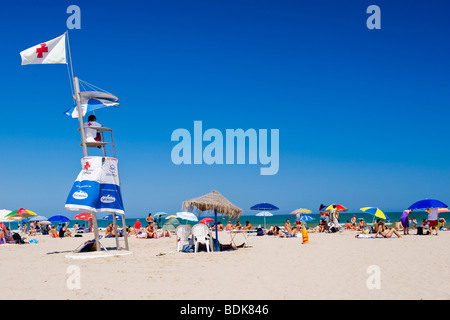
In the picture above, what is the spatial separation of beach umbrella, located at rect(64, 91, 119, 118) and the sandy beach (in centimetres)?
436

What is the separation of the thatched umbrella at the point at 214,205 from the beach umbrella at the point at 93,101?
3.95 m

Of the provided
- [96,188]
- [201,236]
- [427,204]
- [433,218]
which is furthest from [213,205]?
[433,218]

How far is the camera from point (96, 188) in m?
11.6

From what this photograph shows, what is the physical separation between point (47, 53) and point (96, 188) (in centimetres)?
407

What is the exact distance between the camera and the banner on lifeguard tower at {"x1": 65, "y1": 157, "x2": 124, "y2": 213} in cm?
1146

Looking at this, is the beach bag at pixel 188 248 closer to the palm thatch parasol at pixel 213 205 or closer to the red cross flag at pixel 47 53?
the palm thatch parasol at pixel 213 205

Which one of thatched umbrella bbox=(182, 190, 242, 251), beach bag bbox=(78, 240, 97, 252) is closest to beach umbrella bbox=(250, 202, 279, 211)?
thatched umbrella bbox=(182, 190, 242, 251)

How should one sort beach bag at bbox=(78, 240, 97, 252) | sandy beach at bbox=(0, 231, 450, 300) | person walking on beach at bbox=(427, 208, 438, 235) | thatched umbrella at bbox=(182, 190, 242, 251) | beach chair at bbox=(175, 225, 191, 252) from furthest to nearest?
1. person walking on beach at bbox=(427, 208, 438, 235)
2. beach chair at bbox=(175, 225, 191, 252)
3. thatched umbrella at bbox=(182, 190, 242, 251)
4. beach bag at bbox=(78, 240, 97, 252)
5. sandy beach at bbox=(0, 231, 450, 300)

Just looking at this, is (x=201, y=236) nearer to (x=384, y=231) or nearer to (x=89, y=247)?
(x=89, y=247)

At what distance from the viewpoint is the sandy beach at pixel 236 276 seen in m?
6.29

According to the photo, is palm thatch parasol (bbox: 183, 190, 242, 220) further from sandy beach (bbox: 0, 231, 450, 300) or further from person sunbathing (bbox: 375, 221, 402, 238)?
person sunbathing (bbox: 375, 221, 402, 238)
